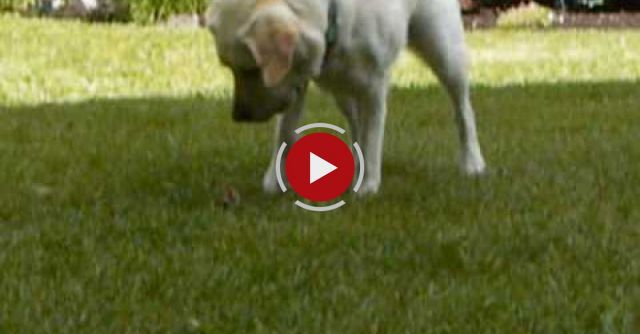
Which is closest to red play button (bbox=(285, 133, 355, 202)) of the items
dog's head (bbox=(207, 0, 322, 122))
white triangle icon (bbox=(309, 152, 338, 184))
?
white triangle icon (bbox=(309, 152, 338, 184))

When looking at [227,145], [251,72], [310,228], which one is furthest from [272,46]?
[227,145]

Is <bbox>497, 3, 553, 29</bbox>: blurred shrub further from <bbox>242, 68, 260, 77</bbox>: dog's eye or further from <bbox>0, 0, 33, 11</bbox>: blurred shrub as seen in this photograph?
<bbox>242, 68, 260, 77</bbox>: dog's eye

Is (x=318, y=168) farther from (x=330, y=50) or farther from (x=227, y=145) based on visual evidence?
(x=227, y=145)

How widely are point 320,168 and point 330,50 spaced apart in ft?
1.83

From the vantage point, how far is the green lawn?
112 inches

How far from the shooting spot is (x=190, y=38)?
1135 centimetres

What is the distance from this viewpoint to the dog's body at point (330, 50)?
11.9 ft

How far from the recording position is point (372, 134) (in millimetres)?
4477

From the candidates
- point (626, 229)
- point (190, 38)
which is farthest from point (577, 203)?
point (190, 38)

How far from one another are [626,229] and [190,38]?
804 cm

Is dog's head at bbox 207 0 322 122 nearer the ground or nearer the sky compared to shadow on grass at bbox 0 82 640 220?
nearer the sky

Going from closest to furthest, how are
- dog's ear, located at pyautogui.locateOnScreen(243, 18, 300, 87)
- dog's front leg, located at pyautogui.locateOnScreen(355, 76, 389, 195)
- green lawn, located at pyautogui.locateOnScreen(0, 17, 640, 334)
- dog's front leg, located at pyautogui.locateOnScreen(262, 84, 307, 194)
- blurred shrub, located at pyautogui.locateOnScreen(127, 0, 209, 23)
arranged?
1. green lawn, located at pyautogui.locateOnScreen(0, 17, 640, 334)
2. dog's ear, located at pyautogui.locateOnScreen(243, 18, 300, 87)
3. dog's front leg, located at pyautogui.locateOnScreen(355, 76, 389, 195)
4. dog's front leg, located at pyautogui.locateOnScreen(262, 84, 307, 194)
5. blurred shrub, located at pyautogui.locateOnScreen(127, 0, 209, 23)

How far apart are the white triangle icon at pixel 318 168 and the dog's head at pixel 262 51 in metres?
0.36

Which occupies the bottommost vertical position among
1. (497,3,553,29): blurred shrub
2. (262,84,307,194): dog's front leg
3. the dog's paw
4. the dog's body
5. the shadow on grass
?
(497,3,553,29): blurred shrub
